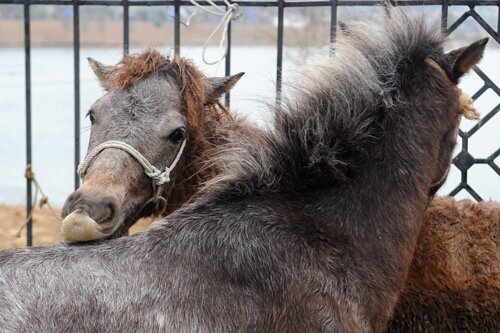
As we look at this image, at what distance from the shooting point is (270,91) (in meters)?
3.68

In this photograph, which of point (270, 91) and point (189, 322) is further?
point (270, 91)

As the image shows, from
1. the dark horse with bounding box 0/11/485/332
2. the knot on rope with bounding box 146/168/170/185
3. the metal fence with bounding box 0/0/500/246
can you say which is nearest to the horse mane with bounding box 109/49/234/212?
the knot on rope with bounding box 146/168/170/185

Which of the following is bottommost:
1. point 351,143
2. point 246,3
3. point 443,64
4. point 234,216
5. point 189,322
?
point 189,322

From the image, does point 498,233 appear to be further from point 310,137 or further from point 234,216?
point 234,216

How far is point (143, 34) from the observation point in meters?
9.74

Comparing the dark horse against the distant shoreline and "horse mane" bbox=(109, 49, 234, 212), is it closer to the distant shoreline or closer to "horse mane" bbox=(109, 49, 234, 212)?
"horse mane" bbox=(109, 49, 234, 212)

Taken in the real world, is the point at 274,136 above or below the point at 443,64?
below

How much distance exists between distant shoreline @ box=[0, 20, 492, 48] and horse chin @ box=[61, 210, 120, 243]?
4.09ft

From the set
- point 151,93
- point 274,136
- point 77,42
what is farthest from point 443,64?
point 77,42

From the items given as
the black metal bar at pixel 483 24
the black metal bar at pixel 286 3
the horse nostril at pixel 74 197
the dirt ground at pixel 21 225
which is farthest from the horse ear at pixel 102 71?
the dirt ground at pixel 21 225

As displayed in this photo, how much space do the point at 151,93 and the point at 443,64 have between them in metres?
1.30

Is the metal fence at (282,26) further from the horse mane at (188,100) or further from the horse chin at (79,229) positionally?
the horse chin at (79,229)

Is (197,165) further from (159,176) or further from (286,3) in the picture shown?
(286,3)

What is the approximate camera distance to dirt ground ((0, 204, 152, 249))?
688cm
